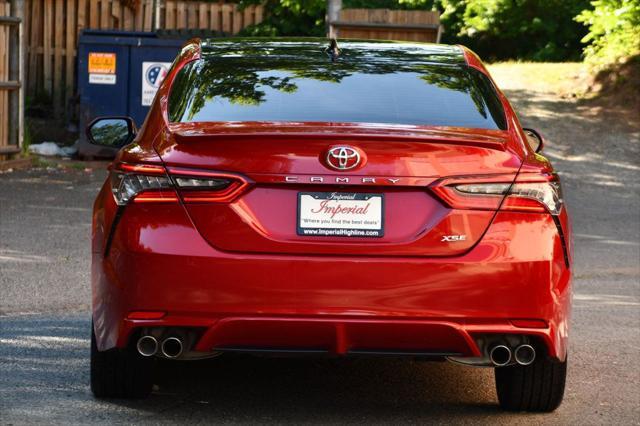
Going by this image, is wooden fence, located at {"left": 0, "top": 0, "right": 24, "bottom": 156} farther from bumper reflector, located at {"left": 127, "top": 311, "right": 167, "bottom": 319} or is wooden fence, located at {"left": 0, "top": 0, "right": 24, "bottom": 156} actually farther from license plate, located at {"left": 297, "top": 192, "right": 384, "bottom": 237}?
license plate, located at {"left": 297, "top": 192, "right": 384, "bottom": 237}

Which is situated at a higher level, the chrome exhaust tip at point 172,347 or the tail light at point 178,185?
the tail light at point 178,185

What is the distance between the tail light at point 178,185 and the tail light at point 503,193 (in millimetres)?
775

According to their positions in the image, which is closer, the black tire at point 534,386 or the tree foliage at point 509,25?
the black tire at point 534,386

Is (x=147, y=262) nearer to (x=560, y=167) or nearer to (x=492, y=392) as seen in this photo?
(x=492, y=392)

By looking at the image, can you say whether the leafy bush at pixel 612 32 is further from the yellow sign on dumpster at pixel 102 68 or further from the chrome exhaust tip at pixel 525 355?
the chrome exhaust tip at pixel 525 355

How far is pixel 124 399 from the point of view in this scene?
596 cm

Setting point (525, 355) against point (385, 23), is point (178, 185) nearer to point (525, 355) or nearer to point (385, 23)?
point (525, 355)

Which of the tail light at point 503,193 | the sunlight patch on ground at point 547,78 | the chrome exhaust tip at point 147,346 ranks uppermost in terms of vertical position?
the tail light at point 503,193

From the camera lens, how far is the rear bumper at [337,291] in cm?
512

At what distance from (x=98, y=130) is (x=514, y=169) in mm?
2287

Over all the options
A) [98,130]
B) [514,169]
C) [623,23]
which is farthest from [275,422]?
[623,23]

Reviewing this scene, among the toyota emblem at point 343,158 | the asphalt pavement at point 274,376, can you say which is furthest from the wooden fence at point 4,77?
the toyota emblem at point 343,158

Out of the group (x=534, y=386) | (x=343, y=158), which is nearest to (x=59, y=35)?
(x=534, y=386)

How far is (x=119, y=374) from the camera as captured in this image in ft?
19.1
